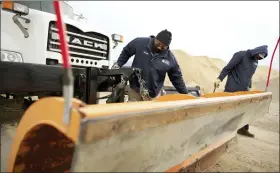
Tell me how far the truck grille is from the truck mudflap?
73.8 inches

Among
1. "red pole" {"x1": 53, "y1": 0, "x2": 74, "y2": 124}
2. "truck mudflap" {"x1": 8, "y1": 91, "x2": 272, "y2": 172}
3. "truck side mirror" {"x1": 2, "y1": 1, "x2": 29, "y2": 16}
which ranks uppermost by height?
"truck side mirror" {"x1": 2, "y1": 1, "x2": 29, "y2": 16}

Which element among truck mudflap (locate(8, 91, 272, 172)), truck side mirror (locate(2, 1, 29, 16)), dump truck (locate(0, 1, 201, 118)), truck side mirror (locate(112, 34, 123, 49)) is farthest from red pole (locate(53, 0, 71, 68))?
truck side mirror (locate(112, 34, 123, 49))

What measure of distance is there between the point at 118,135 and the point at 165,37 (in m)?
2.49

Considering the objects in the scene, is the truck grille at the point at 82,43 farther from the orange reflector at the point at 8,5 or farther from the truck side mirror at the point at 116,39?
the orange reflector at the point at 8,5

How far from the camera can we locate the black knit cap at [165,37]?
3496 millimetres

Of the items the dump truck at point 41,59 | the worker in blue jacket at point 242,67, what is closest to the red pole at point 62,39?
the dump truck at point 41,59

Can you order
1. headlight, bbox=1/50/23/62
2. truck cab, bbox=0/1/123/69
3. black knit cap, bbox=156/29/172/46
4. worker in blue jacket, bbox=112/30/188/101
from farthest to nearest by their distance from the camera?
worker in blue jacket, bbox=112/30/188/101 < black knit cap, bbox=156/29/172/46 < truck cab, bbox=0/1/123/69 < headlight, bbox=1/50/23/62

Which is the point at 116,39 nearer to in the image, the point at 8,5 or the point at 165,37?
the point at 165,37

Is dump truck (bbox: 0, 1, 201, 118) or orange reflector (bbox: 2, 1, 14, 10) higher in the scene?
orange reflector (bbox: 2, 1, 14, 10)

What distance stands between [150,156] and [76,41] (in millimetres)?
2758

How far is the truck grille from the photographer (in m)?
3.53

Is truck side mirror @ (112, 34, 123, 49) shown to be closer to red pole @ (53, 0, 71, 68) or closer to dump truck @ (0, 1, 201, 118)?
dump truck @ (0, 1, 201, 118)

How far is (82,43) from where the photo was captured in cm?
395

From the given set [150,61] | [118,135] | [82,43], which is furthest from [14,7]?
[118,135]
